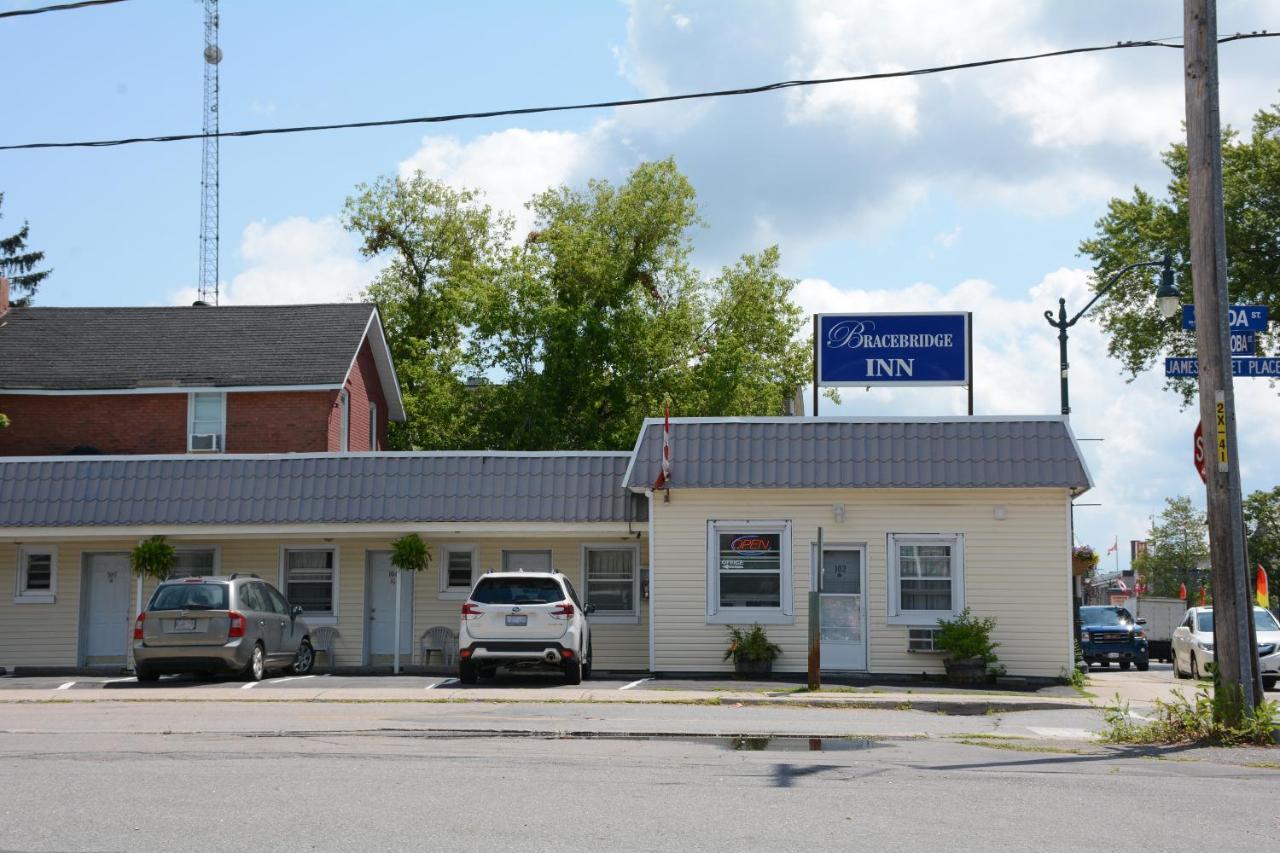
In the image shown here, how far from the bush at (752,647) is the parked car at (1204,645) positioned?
885 centimetres

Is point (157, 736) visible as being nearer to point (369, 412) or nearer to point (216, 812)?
point (216, 812)

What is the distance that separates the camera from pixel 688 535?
81.7 ft

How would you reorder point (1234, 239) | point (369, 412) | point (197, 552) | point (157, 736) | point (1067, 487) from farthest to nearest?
point (1234, 239), point (369, 412), point (197, 552), point (1067, 487), point (157, 736)

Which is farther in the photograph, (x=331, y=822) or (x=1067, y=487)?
(x=1067, y=487)

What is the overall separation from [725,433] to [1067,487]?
5880 mm

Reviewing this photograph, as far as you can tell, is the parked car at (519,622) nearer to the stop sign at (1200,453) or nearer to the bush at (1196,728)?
the bush at (1196,728)

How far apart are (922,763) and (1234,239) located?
Answer: 37.7 metres

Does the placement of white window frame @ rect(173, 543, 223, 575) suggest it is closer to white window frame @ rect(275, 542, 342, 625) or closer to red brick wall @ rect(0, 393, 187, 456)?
white window frame @ rect(275, 542, 342, 625)

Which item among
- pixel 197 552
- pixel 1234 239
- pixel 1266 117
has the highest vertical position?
pixel 1266 117

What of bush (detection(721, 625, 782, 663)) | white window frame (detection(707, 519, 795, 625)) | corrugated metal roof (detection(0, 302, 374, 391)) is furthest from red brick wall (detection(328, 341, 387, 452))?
bush (detection(721, 625, 782, 663))

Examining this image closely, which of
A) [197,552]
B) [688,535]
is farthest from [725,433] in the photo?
[197,552]

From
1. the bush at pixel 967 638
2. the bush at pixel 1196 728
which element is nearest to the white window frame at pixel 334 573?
the bush at pixel 967 638

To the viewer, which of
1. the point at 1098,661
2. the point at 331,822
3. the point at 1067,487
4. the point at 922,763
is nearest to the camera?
the point at 331,822

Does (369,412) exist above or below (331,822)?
above
